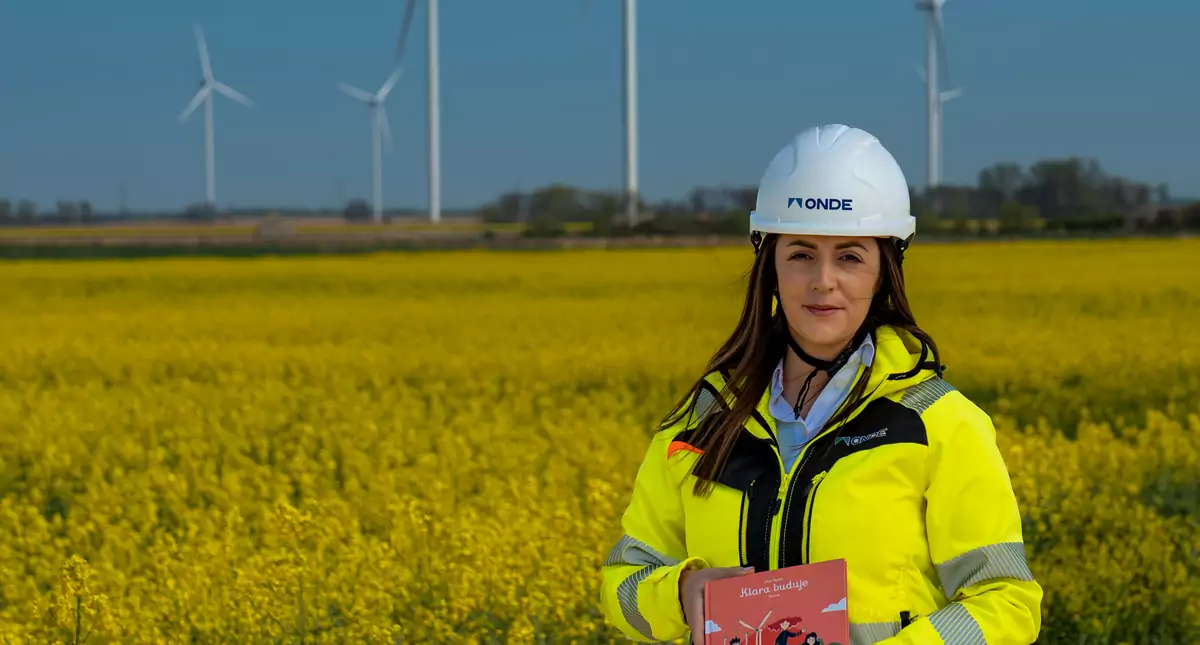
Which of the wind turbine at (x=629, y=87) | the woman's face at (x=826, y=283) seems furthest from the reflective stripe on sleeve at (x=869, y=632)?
the wind turbine at (x=629, y=87)

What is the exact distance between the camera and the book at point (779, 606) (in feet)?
8.48

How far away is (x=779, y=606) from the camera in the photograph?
2600 millimetres

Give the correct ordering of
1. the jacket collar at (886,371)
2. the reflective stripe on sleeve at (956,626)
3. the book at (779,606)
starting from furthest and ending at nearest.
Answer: the jacket collar at (886,371) → the reflective stripe on sleeve at (956,626) → the book at (779,606)

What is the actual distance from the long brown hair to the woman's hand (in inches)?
7.8

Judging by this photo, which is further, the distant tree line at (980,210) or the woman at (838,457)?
the distant tree line at (980,210)

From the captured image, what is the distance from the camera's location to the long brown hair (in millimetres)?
2896

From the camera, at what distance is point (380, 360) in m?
14.9

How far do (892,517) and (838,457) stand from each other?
15 centimetres

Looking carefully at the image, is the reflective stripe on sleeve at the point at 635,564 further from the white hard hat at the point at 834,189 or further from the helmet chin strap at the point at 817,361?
the white hard hat at the point at 834,189

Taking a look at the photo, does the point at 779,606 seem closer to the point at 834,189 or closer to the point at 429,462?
the point at 834,189

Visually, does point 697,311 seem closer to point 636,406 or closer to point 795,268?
point 636,406

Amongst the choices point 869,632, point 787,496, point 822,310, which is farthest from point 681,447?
point 869,632

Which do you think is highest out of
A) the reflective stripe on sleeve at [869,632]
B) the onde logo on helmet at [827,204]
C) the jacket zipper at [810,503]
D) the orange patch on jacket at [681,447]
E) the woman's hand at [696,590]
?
the onde logo on helmet at [827,204]

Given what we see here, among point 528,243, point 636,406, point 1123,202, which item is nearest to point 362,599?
point 636,406
